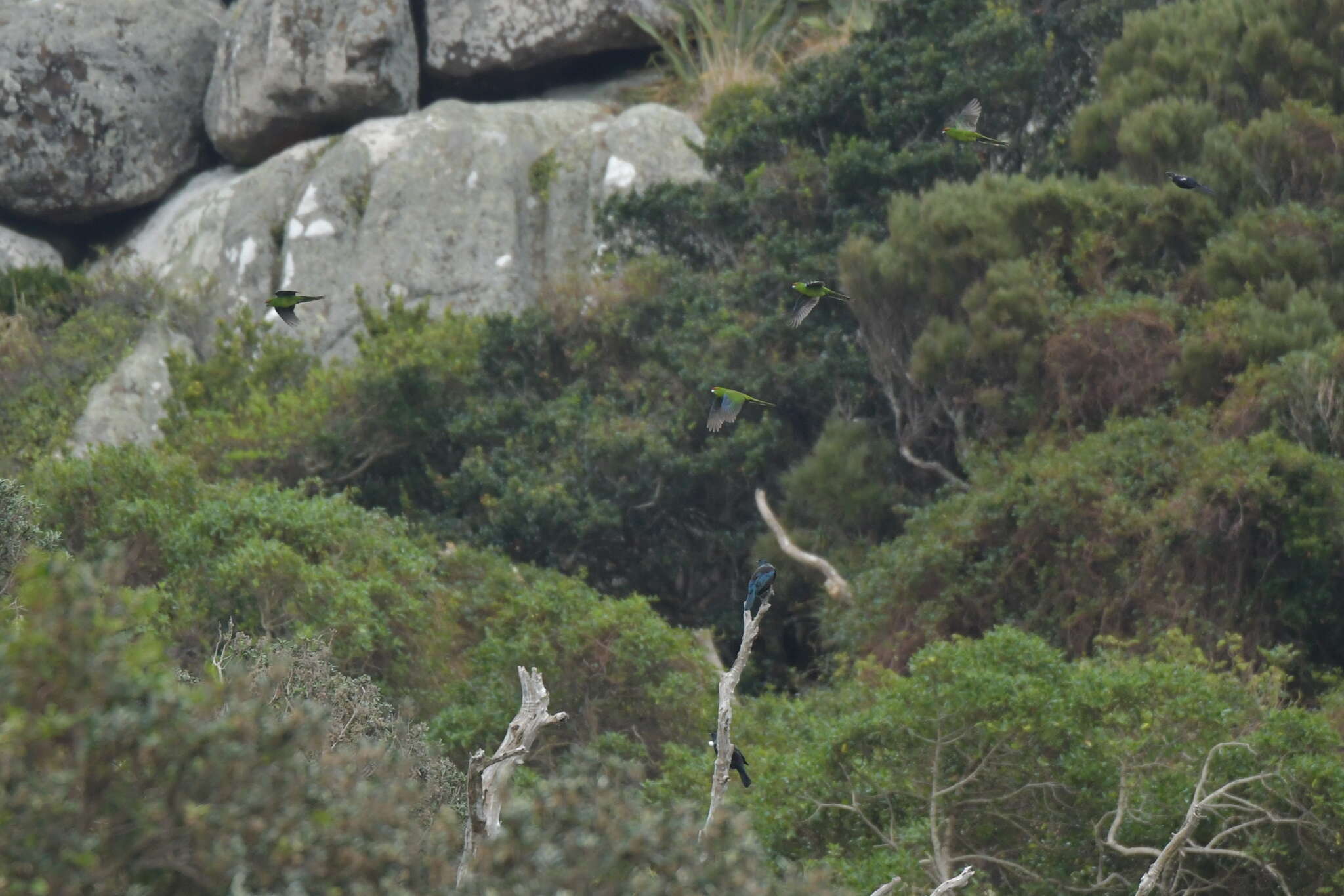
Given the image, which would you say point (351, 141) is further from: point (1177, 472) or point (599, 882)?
point (599, 882)

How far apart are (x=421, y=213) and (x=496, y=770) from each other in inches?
826

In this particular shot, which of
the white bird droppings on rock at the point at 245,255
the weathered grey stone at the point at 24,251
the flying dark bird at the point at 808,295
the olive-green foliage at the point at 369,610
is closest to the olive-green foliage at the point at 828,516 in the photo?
the olive-green foliage at the point at 369,610

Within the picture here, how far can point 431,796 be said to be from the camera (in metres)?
10.3

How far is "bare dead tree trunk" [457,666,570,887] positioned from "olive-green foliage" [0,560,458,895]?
3.15ft

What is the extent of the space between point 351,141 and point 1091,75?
34.9ft

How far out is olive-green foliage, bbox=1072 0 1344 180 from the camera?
1945cm

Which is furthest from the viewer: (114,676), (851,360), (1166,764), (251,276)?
(251,276)

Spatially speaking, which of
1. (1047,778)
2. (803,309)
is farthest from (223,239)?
(1047,778)

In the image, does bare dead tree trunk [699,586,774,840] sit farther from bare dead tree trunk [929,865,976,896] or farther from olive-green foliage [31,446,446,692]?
olive-green foliage [31,446,446,692]

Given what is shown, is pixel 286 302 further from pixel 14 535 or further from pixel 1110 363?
pixel 1110 363

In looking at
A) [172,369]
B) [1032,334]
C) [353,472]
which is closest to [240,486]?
[353,472]

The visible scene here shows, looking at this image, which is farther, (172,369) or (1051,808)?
(172,369)

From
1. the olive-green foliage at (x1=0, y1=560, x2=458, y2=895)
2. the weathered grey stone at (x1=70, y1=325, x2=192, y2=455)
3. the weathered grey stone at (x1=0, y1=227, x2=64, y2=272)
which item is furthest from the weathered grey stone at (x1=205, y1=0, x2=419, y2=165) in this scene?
the olive-green foliage at (x1=0, y1=560, x2=458, y2=895)

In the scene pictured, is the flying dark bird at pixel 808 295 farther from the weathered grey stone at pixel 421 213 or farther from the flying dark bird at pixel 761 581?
the weathered grey stone at pixel 421 213
